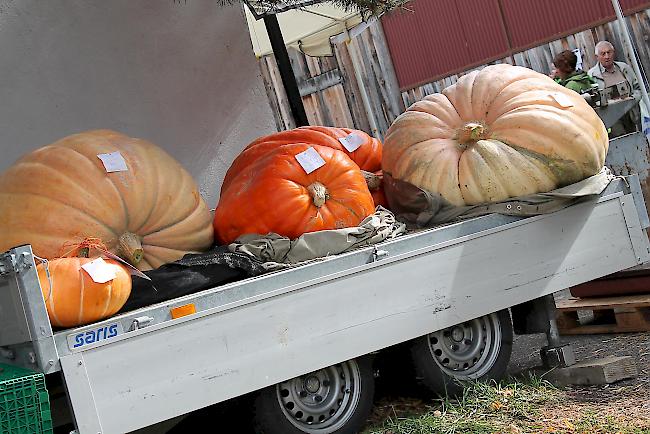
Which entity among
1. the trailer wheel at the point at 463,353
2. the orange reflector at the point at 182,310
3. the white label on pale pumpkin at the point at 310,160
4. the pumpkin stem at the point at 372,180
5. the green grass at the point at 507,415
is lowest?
the green grass at the point at 507,415

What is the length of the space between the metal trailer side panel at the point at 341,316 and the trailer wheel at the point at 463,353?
→ 0.73 feet

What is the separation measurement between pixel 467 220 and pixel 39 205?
202cm

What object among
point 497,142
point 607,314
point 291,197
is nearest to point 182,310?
point 291,197

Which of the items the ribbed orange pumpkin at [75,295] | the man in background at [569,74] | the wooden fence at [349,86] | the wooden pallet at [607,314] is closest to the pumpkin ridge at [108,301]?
the ribbed orange pumpkin at [75,295]

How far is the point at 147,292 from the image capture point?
398cm

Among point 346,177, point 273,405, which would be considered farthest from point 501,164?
point 273,405

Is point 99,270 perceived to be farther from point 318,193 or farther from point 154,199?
point 318,193

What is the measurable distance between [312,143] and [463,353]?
1.38 meters

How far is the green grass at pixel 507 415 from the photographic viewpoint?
13.6ft

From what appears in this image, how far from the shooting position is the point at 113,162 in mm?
4473

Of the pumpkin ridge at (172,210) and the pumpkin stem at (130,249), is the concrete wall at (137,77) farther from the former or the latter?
the pumpkin stem at (130,249)

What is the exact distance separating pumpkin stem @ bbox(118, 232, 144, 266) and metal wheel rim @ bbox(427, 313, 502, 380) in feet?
4.79

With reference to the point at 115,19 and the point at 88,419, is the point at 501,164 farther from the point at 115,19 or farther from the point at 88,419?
the point at 115,19

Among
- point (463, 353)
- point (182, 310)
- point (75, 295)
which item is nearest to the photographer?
point (75, 295)
